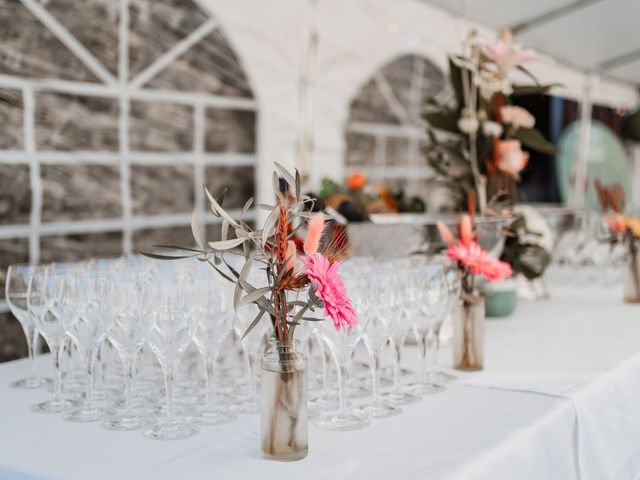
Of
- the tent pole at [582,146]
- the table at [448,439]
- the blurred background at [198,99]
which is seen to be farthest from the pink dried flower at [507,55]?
the tent pole at [582,146]

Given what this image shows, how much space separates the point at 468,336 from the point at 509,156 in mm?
778

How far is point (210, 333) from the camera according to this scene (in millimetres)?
1081

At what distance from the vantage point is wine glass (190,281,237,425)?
3.50 ft

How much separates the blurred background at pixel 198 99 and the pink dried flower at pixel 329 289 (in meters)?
1.33

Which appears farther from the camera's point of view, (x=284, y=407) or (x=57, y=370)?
(x=57, y=370)

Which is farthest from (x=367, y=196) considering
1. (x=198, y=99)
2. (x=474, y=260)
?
(x=474, y=260)

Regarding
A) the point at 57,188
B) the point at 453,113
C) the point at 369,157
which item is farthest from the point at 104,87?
the point at 369,157

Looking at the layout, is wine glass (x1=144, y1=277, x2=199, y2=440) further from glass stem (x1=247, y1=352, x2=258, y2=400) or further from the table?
glass stem (x1=247, y1=352, x2=258, y2=400)

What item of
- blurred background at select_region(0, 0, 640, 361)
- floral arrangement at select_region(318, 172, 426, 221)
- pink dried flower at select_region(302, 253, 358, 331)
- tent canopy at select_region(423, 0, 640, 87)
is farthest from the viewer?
tent canopy at select_region(423, 0, 640, 87)

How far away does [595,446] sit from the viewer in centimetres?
117

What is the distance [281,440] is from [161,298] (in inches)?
10.5

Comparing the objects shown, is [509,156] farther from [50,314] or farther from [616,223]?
[50,314]

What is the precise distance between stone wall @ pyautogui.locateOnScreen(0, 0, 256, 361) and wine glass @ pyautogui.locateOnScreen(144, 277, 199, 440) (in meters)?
1.56

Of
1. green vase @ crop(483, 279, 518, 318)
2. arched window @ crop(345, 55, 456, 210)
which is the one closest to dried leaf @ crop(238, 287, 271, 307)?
green vase @ crop(483, 279, 518, 318)
